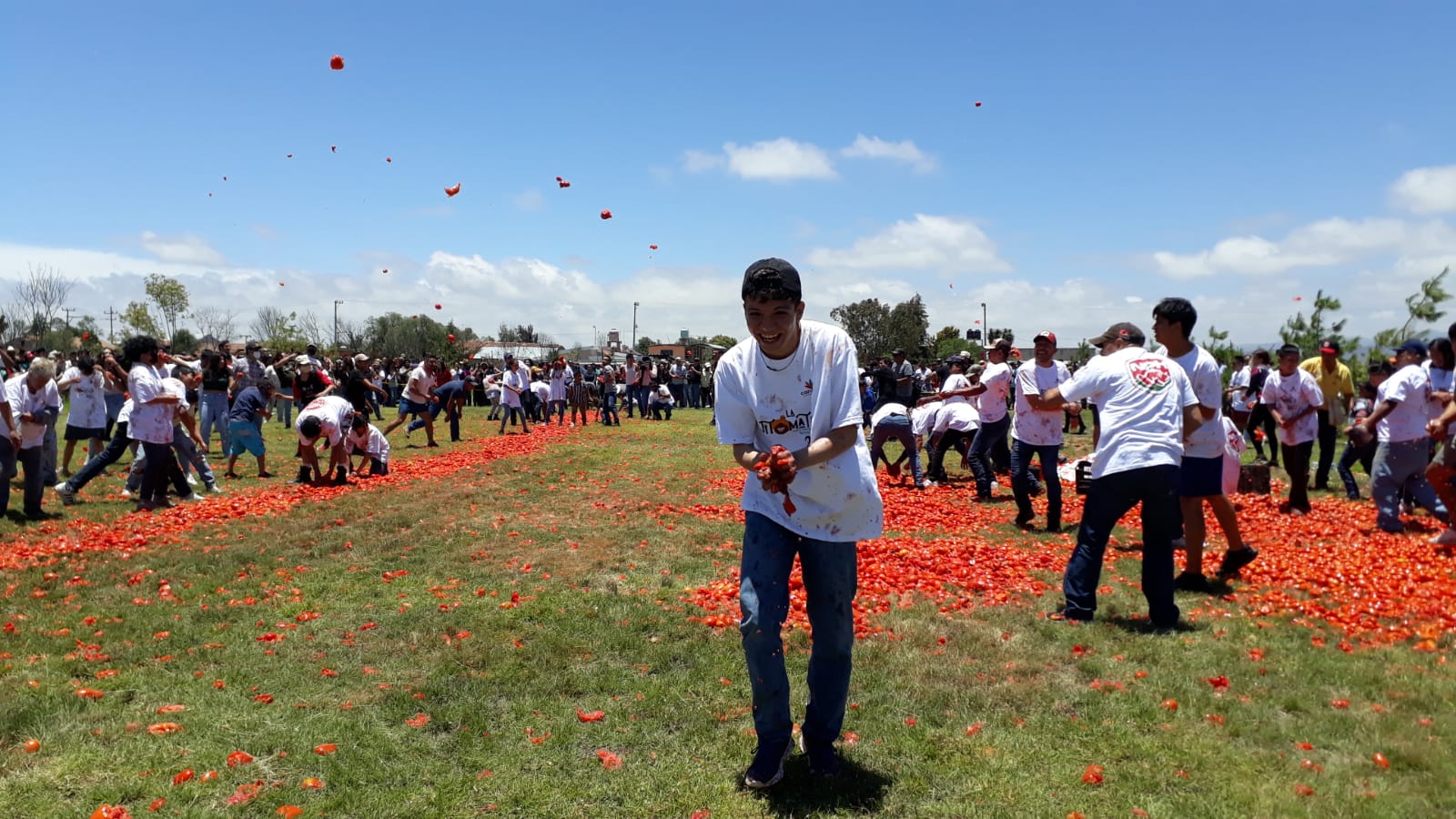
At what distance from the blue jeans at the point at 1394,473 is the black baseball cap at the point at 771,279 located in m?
8.72

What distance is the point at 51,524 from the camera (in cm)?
1009

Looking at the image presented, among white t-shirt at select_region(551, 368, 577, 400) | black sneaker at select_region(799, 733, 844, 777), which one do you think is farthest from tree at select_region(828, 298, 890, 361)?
black sneaker at select_region(799, 733, 844, 777)

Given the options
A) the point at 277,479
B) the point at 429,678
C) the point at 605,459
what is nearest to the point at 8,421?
the point at 277,479

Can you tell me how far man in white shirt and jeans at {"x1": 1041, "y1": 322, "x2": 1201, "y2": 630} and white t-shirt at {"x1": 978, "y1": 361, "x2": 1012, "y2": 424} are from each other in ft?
16.1

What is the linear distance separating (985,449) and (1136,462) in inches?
243

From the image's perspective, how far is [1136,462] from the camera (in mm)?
5898

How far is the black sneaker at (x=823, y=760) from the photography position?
4031 mm

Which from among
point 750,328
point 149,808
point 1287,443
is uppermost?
point 750,328

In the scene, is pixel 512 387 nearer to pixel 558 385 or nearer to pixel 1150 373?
pixel 558 385

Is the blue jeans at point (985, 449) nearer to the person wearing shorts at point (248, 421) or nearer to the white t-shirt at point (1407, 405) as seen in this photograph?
the white t-shirt at point (1407, 405)

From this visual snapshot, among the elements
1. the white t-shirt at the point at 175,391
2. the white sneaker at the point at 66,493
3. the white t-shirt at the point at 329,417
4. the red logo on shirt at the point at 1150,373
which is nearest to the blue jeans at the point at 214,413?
the white t-shirt at the point at 329,417

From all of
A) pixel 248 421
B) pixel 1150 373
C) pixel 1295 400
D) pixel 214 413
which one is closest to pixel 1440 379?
pixel 1295 400

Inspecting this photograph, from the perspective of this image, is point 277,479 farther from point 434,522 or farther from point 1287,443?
point 1287,443

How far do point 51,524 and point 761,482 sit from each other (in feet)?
33.7
